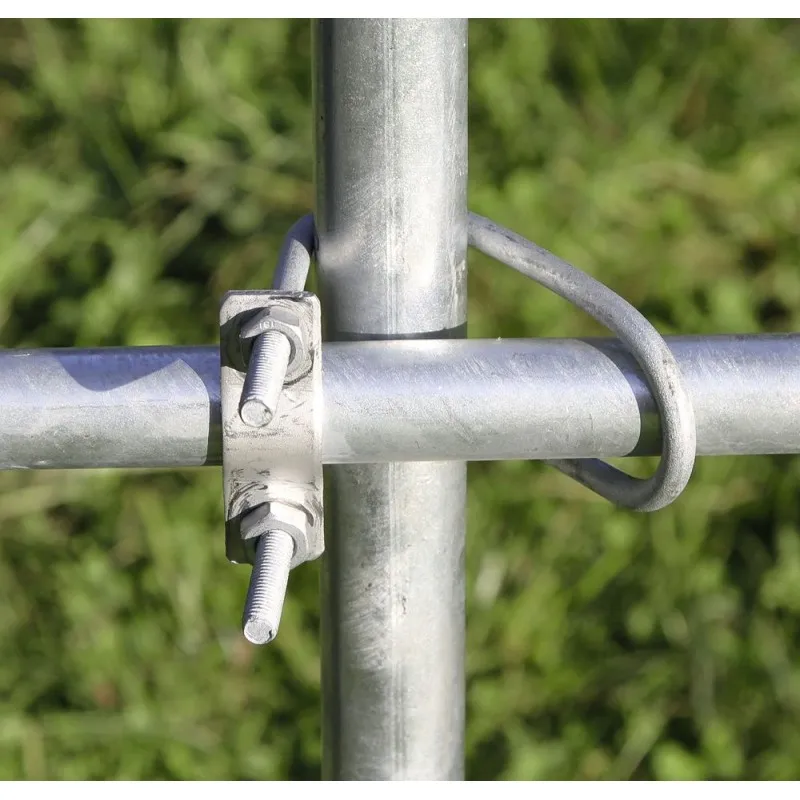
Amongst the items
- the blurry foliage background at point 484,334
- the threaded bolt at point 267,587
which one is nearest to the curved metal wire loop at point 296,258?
the threaded bolt at point 267,587

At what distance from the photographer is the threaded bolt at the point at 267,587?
0.36 meters

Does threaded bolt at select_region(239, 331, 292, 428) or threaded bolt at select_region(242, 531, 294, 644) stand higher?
threaded bolt at select_region(239, 331, 292, 428)

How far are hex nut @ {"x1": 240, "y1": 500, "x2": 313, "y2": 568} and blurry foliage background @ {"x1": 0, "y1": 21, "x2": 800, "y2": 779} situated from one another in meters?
0.89

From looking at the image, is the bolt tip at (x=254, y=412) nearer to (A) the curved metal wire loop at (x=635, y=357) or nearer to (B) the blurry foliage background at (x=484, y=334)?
(A) the curved metal wire loop at (x=635, y=357)

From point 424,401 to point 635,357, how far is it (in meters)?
0.09

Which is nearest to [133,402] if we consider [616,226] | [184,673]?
[184,673]

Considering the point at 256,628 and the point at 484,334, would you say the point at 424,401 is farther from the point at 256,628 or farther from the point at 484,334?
the point at 484,334

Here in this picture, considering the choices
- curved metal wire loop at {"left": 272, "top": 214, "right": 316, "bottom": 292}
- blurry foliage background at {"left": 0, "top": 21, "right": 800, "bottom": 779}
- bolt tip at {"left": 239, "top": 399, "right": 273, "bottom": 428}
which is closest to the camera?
bolt tip at {"left": 239, "top": 399, "right": 273, "bottom": 428}

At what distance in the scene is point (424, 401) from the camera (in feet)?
1.36

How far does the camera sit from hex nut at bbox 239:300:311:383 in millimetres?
379

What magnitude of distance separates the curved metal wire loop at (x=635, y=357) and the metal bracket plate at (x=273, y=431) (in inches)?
4.8

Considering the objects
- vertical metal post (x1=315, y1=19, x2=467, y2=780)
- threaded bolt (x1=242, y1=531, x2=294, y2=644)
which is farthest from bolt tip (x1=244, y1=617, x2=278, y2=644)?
vertical metal post (x1=315, y1=19, x2=467, y2=780)

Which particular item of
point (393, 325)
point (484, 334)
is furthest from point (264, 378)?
point (484, 334)

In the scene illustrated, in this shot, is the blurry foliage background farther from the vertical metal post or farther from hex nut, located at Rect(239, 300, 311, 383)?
hex nut, located at Rect(239, 300, 311, 383)
